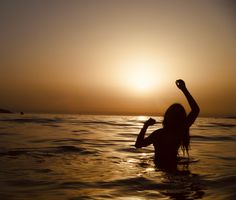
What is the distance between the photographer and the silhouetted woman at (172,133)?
7336 mm

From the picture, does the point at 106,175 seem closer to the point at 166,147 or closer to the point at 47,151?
the point at 166,147

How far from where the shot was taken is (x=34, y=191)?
6008 mm

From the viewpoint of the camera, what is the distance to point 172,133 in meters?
7.76

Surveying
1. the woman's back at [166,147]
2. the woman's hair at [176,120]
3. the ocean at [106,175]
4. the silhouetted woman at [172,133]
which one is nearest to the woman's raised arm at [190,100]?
the silhouetted woman at [172,133]

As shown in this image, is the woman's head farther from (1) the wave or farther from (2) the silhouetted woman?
(1) the wave

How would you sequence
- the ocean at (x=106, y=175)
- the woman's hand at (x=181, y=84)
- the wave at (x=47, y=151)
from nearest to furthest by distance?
1. the ocean at (x=106, y=175)
2. the woman's hand at (x=181, y=84)
3. the wave at (x=47, y=151)

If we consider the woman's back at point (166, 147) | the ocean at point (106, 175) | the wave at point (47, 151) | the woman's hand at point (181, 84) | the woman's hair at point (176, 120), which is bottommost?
the ocean at point (106, 175)

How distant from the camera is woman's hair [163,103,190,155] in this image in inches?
296

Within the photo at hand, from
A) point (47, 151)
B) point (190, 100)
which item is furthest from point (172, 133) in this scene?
point (47, 151)

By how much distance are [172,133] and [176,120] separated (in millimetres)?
361

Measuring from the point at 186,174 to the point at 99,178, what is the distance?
2.07 meters

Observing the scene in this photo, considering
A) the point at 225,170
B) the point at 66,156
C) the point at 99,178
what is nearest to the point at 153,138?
the point at 99,178

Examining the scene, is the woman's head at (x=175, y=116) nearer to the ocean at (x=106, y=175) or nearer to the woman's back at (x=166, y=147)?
the woman's back at (x=166, y=147)

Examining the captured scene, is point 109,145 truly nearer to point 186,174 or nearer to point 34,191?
point 186,174
